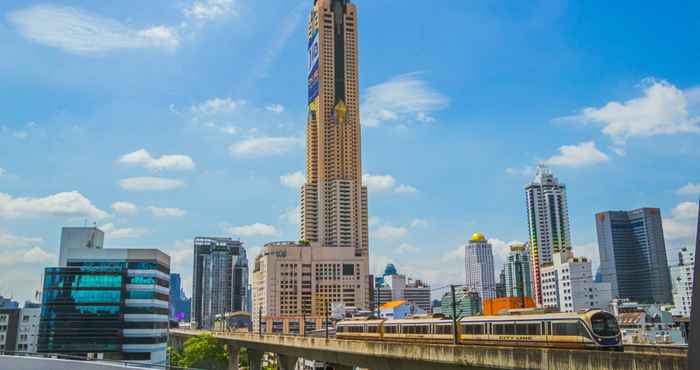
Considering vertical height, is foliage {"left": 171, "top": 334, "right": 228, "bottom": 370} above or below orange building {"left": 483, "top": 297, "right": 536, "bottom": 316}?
below

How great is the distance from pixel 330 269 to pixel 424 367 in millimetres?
155461

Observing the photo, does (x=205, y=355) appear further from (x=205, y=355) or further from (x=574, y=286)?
(x=574, y=286)

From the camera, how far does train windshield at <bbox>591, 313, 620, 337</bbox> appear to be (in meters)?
27.0

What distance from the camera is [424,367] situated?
30625 mm

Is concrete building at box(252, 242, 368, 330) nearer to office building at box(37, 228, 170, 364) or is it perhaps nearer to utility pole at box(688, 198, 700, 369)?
office building at box(37, 228, 170, 364)

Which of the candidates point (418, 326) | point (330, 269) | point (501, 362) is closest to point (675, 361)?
point (501, 362)

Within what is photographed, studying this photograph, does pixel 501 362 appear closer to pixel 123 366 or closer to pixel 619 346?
pixel 619 346

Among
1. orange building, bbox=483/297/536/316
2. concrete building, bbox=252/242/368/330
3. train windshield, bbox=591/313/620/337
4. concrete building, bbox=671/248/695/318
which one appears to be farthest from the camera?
concrete building, bbox=252/242/368/330

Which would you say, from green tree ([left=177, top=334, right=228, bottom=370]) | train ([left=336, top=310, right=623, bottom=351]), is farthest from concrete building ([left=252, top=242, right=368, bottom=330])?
train ([left=336, top=310, right=623, bottom=351])

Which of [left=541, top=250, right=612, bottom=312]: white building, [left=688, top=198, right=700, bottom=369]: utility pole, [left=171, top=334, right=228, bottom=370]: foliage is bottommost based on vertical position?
[left=171, top=334, right=228, bottom=370]: foliage

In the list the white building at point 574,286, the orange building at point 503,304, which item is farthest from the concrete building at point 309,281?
the orange building at point 503,304

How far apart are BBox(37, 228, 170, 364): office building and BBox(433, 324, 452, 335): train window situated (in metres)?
50.1

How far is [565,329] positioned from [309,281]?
161 meters

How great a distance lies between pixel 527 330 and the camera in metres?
30.4
